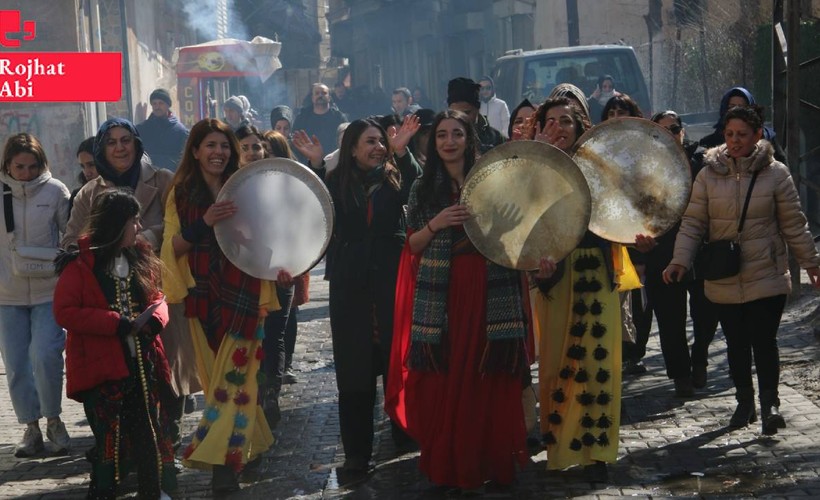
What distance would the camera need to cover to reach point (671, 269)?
300 inches

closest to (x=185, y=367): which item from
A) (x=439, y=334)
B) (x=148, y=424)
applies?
(x=148, y=424)

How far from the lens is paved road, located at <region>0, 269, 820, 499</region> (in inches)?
265

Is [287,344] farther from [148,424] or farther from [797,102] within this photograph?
[797,102]

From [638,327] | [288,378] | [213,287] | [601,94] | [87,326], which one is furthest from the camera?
[601,94]

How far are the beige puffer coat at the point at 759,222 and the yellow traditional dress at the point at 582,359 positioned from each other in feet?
2.72

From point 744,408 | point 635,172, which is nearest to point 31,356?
point 635,172

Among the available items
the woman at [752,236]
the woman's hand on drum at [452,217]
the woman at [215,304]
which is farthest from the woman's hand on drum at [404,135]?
the woman at [752,236]

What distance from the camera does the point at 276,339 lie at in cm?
910

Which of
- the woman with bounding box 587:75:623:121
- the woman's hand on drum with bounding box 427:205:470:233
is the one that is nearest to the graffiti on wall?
the woman with bounding box 587:75:623:121

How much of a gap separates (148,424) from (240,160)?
5.02 feet

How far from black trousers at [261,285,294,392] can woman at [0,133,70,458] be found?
4.28ft

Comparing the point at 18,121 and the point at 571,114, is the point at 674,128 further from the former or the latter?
the point at 18,121

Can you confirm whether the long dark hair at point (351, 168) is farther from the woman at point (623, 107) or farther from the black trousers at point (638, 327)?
the black trousers at point (638, 327)

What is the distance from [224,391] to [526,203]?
5.88 feet
